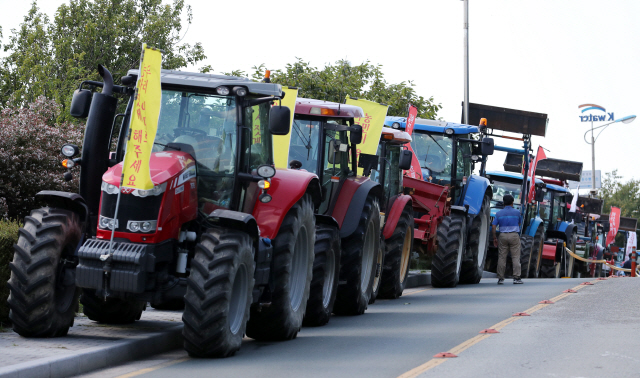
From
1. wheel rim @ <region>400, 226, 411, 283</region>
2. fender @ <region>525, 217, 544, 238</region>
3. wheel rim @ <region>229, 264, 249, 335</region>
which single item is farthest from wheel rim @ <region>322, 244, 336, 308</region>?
fender @ <region>525, 217, 544, 238</region>

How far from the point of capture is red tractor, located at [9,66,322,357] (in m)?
7.92

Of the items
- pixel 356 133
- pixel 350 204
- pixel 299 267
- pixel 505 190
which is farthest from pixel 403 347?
pixel 505 190

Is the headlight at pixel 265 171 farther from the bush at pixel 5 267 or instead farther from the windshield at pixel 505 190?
the windshield at pixel 505 190

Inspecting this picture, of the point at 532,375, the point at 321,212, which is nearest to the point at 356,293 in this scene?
the point at 321,212

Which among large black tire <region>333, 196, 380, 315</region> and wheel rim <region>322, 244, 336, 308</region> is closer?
wheel rim <region>322, 244, 336, 308</region>

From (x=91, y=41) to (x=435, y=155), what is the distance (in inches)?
601

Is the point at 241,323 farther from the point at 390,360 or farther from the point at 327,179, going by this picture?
the point at 327,179

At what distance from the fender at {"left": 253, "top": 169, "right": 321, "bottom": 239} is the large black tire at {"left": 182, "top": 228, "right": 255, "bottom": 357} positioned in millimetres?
952

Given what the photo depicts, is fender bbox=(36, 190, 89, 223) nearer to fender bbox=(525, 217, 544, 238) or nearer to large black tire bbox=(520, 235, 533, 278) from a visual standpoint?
large black tire bbox=(520, 235, 533, 278)

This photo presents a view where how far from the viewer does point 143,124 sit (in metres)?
7.89

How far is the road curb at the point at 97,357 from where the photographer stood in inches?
261

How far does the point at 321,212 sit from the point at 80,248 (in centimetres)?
517

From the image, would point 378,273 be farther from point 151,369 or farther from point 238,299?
point 151,369

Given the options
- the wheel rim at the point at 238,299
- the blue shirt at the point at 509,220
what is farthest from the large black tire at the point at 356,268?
the blue shirt at the point at 509,220
